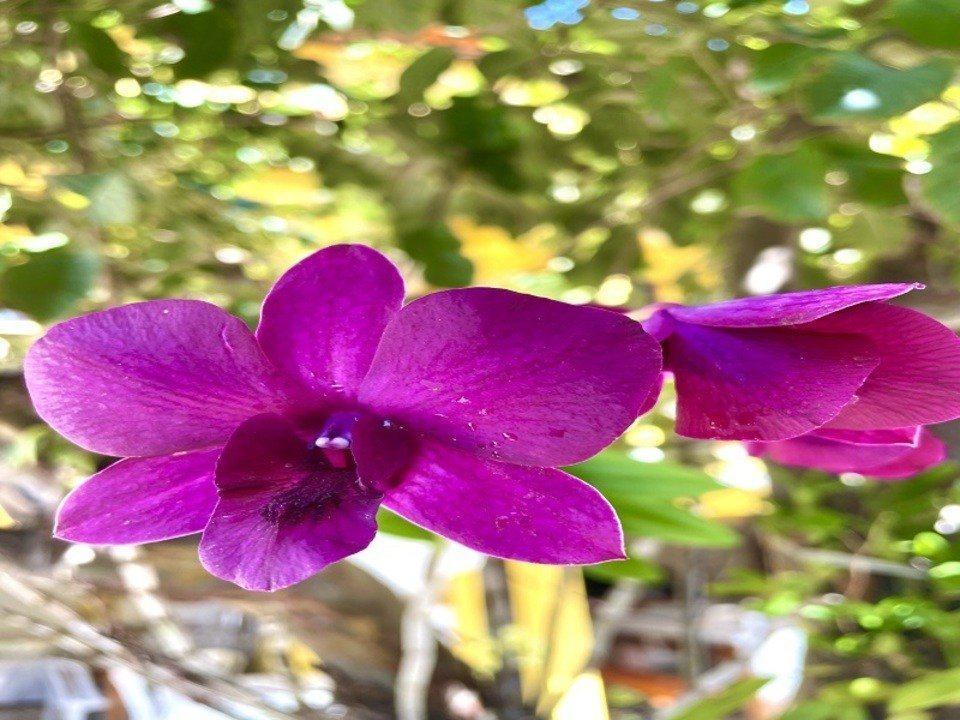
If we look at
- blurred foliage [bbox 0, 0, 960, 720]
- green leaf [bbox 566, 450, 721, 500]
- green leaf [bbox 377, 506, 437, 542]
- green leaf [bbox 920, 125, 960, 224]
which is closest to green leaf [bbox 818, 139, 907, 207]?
blurred foliage [bbox 0, 0, 960, 720]

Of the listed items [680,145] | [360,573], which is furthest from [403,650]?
[680,145]

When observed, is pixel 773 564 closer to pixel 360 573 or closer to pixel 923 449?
pixel 360 573

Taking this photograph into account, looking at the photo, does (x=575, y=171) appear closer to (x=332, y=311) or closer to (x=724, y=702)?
(x=724, y=702)

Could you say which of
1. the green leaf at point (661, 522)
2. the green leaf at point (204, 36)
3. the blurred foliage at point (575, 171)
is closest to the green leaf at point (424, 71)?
the blurred foliage at point (575, 171)

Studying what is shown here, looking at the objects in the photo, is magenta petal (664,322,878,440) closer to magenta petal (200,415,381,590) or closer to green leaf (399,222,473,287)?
magenta petal (200,415,381,590)

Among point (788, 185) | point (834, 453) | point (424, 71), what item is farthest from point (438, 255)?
point (834, 453)

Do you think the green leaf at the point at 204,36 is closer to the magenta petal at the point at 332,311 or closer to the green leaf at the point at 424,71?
the green leaf at the point at 424,71
